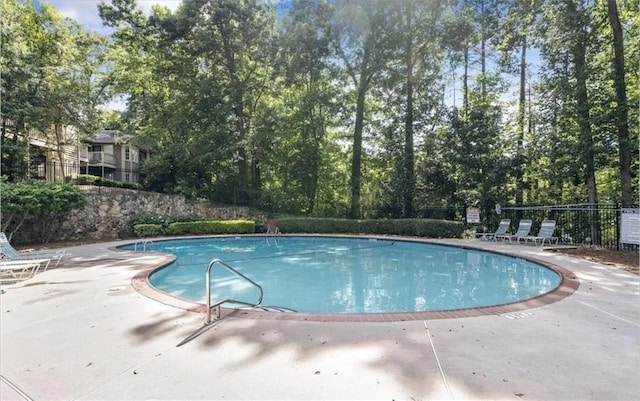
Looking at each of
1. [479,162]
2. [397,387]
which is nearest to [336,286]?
[397,387]

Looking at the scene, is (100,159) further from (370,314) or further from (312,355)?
(312,355)

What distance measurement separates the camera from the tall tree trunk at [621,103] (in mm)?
10711

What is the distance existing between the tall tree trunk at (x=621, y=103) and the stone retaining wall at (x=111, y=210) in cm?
1799

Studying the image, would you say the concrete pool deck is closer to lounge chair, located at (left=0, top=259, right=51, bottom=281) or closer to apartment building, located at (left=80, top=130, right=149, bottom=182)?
lounge chair, located at (left=0, top=259, right=51, bottom=281)

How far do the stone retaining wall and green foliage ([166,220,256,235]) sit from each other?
6.90 feet

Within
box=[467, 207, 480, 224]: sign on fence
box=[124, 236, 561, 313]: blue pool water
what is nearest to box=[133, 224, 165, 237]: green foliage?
box=[124, 236, 561, 313]: blue pool water

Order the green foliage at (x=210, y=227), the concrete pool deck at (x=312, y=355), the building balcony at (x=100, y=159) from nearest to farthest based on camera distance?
1. the concrete pool deck at (x=312, y=355)
2. the green foliage at (x=210, y=227)
3. the building balcony at (x=100, y=159)

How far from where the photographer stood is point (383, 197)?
1833cm

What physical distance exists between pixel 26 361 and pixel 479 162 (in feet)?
55.2

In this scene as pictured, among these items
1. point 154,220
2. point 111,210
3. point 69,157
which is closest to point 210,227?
point 154,220

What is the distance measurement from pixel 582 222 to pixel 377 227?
8025 millimetres

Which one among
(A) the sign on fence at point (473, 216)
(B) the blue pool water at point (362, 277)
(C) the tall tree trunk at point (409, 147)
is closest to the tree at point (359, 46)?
(C) the tall tree trunk at point (409, 147)

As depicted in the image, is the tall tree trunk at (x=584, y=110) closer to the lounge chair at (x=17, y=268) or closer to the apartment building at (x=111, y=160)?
the lounge chair at (x=17, y=268)

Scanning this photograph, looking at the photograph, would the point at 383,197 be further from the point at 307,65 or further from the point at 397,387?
the point at 397,387
